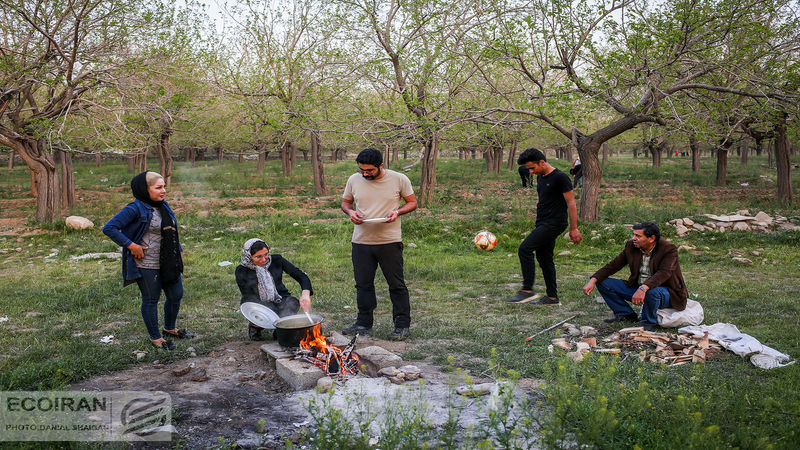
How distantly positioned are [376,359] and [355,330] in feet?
3.54

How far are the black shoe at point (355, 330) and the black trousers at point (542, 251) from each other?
216 centimetres

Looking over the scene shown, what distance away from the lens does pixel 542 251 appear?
6816 mm

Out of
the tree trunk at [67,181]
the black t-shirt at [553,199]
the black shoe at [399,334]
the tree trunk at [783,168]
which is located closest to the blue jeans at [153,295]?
the black shoe at [399,334]

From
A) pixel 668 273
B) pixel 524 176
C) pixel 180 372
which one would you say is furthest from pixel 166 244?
pixel 524 176

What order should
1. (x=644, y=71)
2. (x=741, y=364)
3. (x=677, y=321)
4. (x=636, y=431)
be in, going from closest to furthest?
(x=636, y=431) < (x=741, y=364) < (x=677, y=321) < (x=644, y=71)

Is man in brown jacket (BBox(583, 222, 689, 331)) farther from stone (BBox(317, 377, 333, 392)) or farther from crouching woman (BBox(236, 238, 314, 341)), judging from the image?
crouching woman (BBox(236, 238, 314, 341))

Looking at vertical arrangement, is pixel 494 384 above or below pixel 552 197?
below

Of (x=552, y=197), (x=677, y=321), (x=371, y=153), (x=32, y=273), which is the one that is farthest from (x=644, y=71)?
(x=32, y=273)

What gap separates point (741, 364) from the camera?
4.38m

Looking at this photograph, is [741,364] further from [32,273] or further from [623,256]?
[32,273]

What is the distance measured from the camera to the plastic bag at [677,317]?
5.39 meters

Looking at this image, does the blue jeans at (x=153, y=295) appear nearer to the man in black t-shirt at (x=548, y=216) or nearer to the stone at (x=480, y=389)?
the stone at (x=480, y=389)

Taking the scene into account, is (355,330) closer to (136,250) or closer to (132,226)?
(136,250)

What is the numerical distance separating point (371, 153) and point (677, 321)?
331 centimetres
